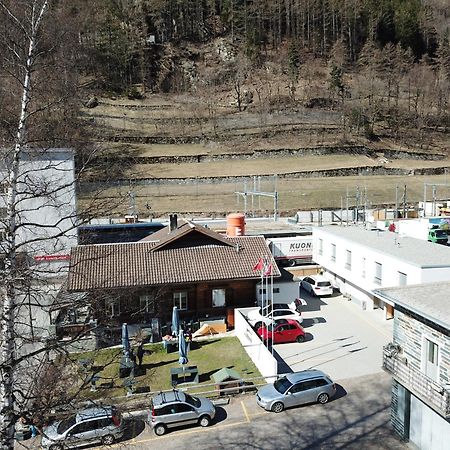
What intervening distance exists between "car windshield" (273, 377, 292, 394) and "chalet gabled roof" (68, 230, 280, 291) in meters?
6.96

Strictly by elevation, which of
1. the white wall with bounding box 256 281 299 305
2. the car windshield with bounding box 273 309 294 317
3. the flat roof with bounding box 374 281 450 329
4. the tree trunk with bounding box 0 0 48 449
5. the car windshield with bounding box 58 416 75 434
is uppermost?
the tree trunk with bounding box 0 0 48 449

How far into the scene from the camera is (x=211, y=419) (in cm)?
1338

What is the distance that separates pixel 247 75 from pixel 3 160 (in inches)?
3552

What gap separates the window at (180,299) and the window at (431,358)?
1181 centimetres

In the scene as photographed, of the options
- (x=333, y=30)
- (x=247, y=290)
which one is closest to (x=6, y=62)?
(x=247, y=290)

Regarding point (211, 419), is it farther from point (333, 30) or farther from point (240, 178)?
point (333, 30)

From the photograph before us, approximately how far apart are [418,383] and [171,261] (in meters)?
12.9

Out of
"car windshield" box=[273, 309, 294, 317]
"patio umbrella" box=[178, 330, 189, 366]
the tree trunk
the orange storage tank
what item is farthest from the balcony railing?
the orange storage tank

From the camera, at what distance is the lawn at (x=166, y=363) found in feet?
51.7

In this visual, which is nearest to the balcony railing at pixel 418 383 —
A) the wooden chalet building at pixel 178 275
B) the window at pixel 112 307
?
the window at pixel 112 307

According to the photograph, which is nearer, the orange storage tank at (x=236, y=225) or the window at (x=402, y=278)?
the window at (x=402, y=278)

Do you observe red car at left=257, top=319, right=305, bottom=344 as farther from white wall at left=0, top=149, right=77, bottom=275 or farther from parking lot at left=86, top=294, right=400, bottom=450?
white wall at left=0, top=149, right=77, bottom=275

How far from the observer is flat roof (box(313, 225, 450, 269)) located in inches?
778

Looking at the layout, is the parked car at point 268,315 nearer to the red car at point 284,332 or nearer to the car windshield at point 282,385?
the red car at point 284,332
